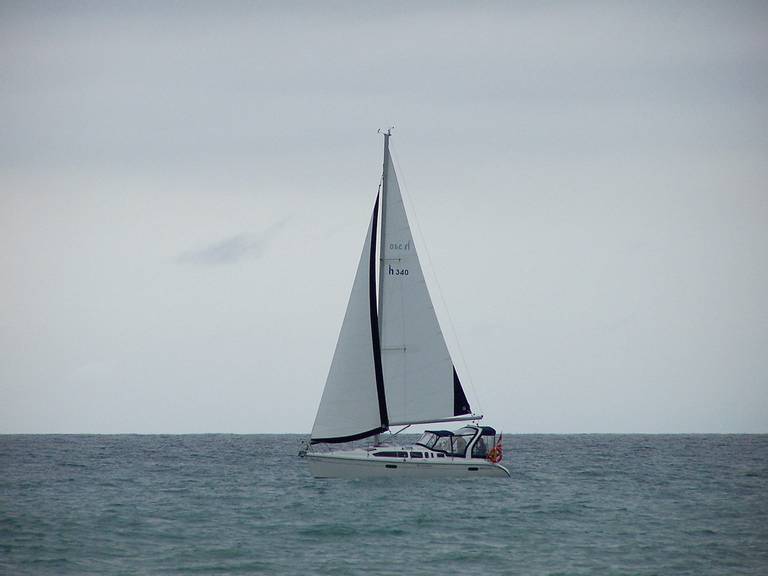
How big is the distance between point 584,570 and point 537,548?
4.23 metres

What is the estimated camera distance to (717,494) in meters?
54.9

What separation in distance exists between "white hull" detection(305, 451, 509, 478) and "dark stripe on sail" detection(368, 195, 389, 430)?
7.93 feet

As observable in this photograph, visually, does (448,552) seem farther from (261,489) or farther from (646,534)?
(261,489)

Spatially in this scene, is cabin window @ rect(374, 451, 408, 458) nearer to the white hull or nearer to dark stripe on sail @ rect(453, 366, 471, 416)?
the white hull

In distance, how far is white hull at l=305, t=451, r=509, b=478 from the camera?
5153 cm

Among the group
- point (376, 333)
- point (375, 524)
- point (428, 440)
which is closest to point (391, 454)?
point (428, 440)

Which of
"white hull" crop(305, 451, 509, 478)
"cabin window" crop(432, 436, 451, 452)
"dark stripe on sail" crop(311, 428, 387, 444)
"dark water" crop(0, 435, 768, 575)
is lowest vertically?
"dark water" crop(0, 435, 768, 575)

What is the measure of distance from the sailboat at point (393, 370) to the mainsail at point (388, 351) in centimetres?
5

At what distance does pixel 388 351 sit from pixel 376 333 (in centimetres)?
112

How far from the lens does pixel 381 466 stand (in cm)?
5144

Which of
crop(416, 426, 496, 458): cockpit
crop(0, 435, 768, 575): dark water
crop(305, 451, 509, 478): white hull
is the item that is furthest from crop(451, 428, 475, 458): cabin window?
crop(0, 435, 768, 575): dark water

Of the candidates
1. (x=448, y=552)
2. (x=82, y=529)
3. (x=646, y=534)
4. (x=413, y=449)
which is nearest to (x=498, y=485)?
(x=413, y=449)

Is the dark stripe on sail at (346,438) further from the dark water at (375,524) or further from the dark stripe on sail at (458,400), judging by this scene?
the dark stripe on sail at (458,400)

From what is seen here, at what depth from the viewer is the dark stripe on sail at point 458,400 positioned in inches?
2151
